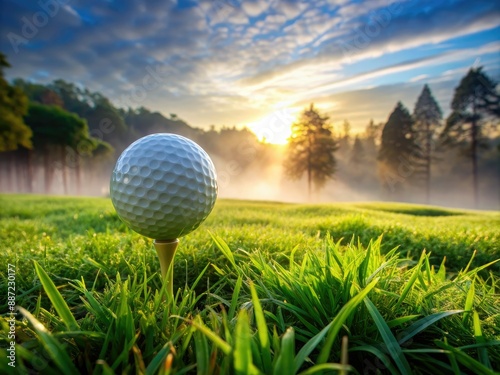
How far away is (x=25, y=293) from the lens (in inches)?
77.8

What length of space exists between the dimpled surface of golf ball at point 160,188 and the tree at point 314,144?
28.9 m

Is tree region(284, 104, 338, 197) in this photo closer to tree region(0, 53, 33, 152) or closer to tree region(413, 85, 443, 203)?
tree region(413, 85, 443, 203)

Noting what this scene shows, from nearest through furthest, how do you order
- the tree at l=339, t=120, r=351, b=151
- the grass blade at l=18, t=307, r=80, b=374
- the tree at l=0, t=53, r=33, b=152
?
1. the grass blade at l=18, t=307, r=80, b=374
2. the tree at l=0, t=53, r=33, b=152
3. the tree at l=339, t=120, r=351, b=151

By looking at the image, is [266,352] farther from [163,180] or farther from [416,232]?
[416,232]

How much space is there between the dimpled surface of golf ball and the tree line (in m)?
29.2

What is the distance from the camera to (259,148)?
61.1 m

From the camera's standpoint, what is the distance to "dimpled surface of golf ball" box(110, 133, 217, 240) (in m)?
1.85

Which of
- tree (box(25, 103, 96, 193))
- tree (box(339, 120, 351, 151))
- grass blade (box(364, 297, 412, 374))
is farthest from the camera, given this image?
tree (box(339, 120, 351, 151))

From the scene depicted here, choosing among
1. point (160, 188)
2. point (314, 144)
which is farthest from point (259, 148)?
point (160, 188)

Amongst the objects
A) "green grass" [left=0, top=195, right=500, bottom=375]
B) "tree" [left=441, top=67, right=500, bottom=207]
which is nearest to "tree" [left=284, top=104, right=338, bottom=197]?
"tree" [left=441, top=67, right=500, bottom=207]

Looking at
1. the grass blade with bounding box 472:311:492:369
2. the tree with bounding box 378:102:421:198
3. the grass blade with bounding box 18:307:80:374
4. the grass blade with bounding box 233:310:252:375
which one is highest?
the tree with bounding box 378:102:421:198

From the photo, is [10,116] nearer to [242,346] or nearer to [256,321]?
[256,321]

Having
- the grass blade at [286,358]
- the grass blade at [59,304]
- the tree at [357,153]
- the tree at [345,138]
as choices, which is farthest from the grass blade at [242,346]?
the tree at [345,138]

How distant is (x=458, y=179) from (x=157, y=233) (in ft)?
190
